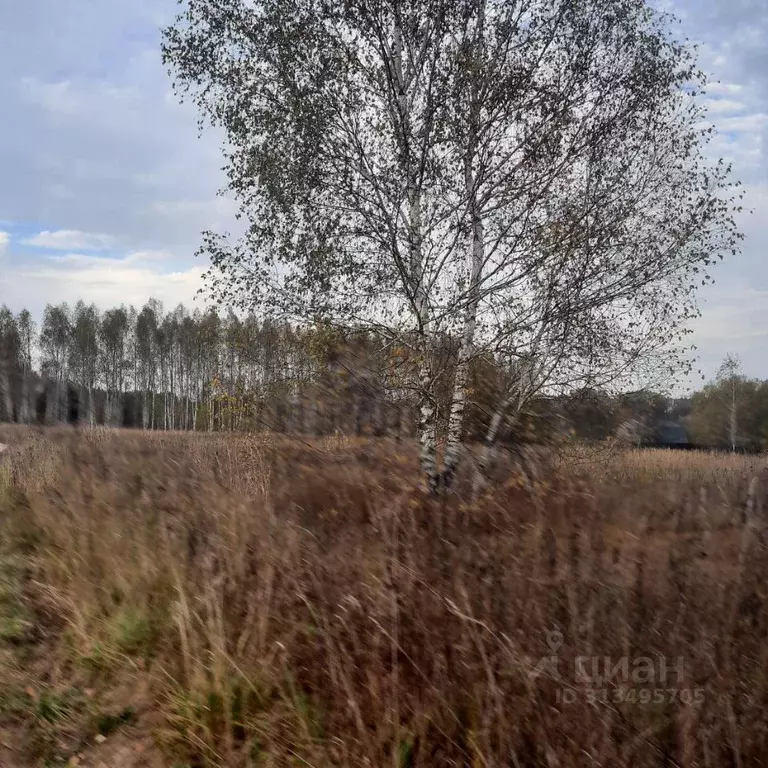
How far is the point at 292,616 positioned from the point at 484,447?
9.55 ft

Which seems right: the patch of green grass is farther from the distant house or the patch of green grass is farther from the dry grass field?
the distant house

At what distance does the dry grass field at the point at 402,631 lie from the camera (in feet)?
8.74

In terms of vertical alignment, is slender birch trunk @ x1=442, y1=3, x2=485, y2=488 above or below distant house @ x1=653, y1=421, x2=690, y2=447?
above

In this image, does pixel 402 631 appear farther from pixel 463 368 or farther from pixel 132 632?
pixel 463 368

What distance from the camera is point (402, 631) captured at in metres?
3.22

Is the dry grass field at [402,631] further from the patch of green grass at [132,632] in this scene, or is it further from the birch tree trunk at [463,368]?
the birch tree trunk at [463,368]

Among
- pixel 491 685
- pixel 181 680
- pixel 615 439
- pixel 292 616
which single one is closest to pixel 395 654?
pixel 491 685

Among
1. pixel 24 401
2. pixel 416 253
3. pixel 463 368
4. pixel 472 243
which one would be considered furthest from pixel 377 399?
pixel 24 401

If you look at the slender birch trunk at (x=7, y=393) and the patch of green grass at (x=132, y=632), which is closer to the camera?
the patch of green grass at (x=132, y=632)

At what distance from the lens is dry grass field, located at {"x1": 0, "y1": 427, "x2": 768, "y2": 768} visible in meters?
2.66

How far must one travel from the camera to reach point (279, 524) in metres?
4.60

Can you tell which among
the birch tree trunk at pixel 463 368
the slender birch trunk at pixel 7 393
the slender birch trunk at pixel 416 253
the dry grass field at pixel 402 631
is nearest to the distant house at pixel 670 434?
the birch tree trunk at pixel 463 368

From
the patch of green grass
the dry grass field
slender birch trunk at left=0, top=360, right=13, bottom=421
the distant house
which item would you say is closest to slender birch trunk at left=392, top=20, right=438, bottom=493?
the dry grass field

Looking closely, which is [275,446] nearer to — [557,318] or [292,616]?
[292,616]
